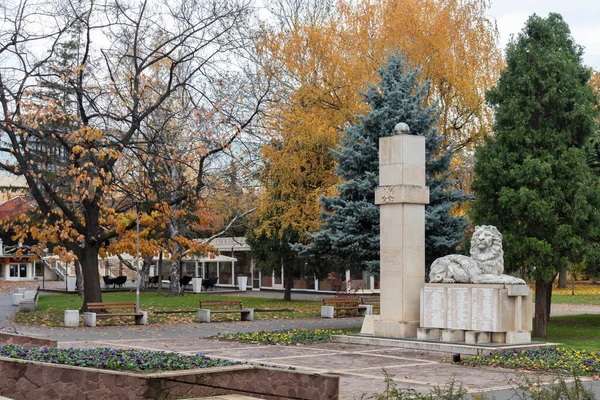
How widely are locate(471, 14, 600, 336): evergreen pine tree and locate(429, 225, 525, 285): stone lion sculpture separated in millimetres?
2745

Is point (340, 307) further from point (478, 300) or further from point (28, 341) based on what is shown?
point (28, 341)

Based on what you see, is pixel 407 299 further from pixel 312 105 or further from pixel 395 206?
pixel 312 105

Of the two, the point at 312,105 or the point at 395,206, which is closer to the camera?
the point at 395,206

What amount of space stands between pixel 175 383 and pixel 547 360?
884 centimetres

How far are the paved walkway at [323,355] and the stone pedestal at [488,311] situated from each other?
0.98 metres

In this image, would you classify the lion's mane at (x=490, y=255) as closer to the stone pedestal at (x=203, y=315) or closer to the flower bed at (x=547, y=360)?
the flower bed at (x=547, y=360)

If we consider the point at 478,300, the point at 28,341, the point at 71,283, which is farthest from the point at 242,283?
the point at 28,341

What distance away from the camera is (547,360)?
16.6 m

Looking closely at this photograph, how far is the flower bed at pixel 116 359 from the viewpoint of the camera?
39.0ft

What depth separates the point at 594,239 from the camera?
2295 cm

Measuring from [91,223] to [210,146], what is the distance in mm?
4752

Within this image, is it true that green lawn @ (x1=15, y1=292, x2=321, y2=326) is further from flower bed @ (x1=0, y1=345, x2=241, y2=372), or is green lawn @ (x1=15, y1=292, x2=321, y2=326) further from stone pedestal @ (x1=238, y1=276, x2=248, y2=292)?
flower bed @ (x1=0, y1=345, x2=241, y2=372)

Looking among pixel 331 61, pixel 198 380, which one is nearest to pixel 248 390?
pixel 198 380

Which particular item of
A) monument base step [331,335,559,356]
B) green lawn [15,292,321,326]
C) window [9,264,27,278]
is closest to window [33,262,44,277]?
window [9,264,27,278]
